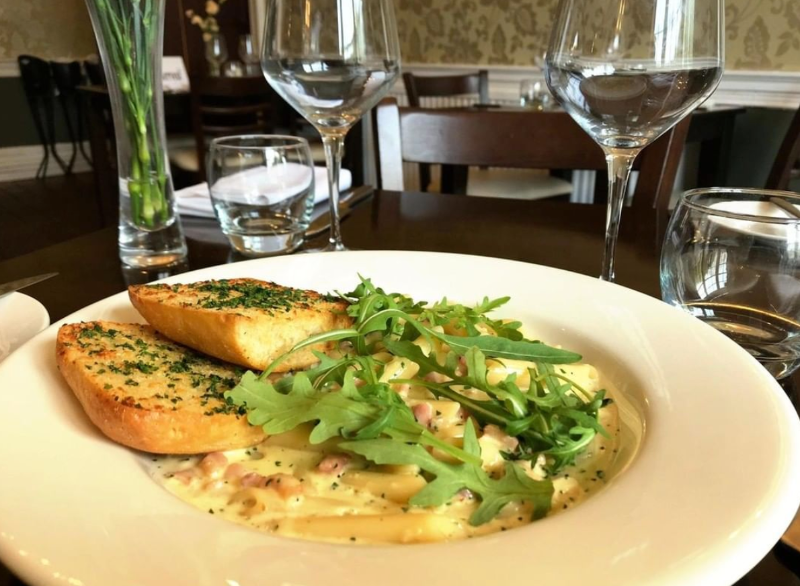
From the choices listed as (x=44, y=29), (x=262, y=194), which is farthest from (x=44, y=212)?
(x=262, y=194)

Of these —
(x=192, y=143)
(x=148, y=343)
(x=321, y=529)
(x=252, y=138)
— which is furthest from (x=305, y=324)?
(x=192, y=143)

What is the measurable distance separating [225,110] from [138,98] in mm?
3179

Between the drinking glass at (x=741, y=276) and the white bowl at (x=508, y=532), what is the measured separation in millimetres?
139

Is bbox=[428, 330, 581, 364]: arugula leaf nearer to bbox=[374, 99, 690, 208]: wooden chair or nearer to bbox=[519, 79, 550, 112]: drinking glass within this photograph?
bbox=[374, 99, 690, 208]: wooden chair

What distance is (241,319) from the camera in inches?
29.0

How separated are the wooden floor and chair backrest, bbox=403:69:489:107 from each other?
261 centimetres

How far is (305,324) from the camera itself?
820mm

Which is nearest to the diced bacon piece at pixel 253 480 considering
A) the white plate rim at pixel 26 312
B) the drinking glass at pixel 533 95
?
the white plate rim at pixel 26 312

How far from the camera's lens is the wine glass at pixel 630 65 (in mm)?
881

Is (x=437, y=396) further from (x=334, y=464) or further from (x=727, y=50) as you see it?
(x=727, y=50)

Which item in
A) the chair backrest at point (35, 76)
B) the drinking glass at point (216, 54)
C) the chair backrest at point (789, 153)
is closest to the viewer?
the chair backrest at point (789, 153)

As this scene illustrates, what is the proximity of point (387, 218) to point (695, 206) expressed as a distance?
0.85 metres

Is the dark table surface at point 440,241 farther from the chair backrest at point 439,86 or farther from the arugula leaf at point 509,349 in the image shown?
the chair backrest at point 439,86

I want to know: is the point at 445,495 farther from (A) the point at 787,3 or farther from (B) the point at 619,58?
(A) the point at 787,3
